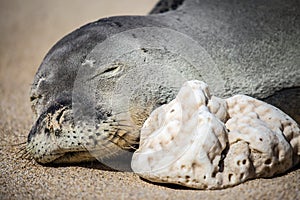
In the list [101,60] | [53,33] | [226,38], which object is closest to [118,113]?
[101,60]

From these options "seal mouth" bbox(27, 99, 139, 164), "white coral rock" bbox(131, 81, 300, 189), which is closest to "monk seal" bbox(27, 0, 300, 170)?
"seal mouth" bbox(27, 99, 139, 164)

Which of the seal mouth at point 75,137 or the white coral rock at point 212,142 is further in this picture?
the seal mouth at point 75,137

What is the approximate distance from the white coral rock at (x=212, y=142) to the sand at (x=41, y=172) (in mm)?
59

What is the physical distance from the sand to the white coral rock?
6 cm

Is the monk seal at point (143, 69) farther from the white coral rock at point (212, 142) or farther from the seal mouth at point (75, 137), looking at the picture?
the white coral rock at point (212, 142)

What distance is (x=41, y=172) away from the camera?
2174 millimetres

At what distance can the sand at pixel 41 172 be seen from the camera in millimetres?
1858

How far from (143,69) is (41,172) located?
26.7 inches

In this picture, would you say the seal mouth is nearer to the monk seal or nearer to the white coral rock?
the monk seal

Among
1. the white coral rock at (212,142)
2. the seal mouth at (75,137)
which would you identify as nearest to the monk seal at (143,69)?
the seal mouth at (75,137)

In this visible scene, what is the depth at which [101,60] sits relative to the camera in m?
2.21

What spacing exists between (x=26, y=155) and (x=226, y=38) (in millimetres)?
1188

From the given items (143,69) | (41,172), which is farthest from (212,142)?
(41,172)

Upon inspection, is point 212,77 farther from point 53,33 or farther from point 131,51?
point 53,33
